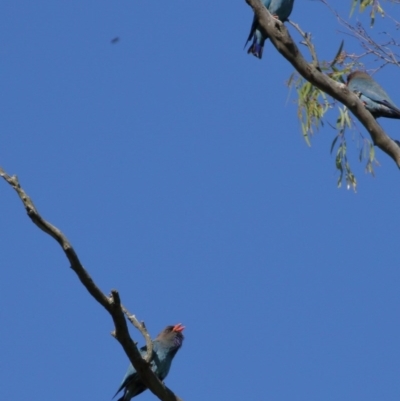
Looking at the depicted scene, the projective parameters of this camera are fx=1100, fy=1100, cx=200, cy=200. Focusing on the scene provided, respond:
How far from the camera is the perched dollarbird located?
631 centimetres

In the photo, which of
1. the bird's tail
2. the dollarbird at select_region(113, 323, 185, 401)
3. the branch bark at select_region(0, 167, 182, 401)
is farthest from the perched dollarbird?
the branch bark at select_region(0, 167, 182, 401)

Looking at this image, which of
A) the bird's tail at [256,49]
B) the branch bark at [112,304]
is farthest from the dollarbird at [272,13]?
the branch bark at [112,304]

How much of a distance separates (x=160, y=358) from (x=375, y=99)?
204cm

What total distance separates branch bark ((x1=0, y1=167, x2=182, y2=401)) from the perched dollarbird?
2268mm

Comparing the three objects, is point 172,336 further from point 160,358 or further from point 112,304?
point 112,304

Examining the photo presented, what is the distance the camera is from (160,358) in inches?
266

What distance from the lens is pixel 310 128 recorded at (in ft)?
21.9

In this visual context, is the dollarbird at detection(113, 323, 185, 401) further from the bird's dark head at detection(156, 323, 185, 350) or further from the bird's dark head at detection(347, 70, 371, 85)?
the bird's dark head at detection(347, 70, 371, 85)

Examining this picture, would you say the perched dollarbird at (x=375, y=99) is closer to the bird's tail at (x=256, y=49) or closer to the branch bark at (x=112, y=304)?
the bird's tail at (x=256, y=49)

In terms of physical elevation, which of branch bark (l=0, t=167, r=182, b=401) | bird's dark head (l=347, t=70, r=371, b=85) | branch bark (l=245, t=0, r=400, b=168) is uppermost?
bird's dark head (l=347, t=70, r=371, b=85)

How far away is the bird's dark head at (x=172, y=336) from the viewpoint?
6980 mm

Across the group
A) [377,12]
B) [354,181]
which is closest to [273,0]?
[377,12]

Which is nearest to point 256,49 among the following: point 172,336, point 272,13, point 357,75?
point 272,13

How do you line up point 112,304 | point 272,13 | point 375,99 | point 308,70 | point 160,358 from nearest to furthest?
1. point 112,304
2. point 308,70
3. point 375,99
4. point 160,358
5. point 272,13
